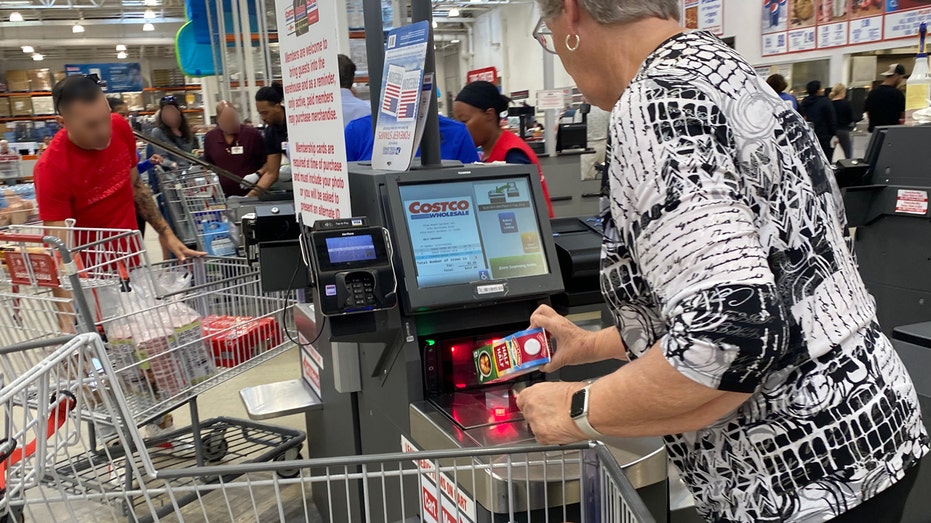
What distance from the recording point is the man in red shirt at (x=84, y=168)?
3.12 metres

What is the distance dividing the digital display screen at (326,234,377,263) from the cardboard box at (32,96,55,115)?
19946mm

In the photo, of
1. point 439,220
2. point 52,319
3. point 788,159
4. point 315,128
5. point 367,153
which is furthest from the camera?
point 367,153

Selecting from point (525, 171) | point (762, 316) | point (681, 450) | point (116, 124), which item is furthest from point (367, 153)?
point (762, 316)

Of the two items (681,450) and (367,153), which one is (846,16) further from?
(681,450)

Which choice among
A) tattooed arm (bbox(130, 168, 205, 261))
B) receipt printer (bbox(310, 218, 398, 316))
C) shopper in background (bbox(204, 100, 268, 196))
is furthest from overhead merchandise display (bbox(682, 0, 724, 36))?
receipt printer (bbox(310, 218, 398, 316))

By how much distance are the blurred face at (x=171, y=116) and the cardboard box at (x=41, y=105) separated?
547 inches

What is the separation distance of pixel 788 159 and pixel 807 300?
183 mm

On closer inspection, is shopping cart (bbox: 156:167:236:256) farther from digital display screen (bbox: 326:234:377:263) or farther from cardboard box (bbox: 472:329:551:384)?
cardboard box (bbox: 472:329:551:384)

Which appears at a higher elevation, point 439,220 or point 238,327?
point 439,220

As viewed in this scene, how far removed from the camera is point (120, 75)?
2038 cm

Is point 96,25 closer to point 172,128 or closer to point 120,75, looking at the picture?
point 120,75

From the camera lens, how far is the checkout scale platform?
1524mm

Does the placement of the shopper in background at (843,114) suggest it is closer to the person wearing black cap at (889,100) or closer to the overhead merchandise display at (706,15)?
the person wearing black cap at (889,100)

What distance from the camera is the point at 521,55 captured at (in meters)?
19.3
